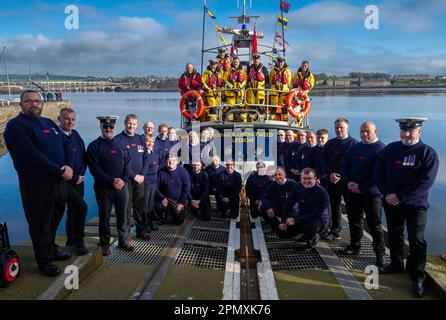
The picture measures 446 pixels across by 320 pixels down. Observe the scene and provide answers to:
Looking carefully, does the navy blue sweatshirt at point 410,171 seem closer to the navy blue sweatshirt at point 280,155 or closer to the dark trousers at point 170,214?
the dark trousers at point 170,214

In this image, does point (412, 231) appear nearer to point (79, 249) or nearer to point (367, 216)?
point (367, 216)

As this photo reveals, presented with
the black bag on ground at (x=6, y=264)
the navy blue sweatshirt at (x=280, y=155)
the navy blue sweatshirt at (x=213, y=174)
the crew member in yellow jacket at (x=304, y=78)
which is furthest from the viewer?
the crew member in yellow jacket at (x=304, y=78)

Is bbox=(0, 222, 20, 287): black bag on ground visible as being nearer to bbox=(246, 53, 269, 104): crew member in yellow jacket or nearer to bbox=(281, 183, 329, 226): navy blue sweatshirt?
bbox=(281, 183, 329, 226): navy blue sweatshirt

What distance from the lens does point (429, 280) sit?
3342mm

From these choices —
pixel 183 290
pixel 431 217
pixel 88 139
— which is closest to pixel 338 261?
pixel 183 290

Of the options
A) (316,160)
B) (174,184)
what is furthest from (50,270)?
(316,160)

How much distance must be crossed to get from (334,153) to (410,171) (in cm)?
154

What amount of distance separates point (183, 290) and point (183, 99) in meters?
5.96

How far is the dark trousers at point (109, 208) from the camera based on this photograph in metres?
4.17

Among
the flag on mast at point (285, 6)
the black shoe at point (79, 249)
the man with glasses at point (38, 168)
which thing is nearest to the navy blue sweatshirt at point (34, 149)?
the man with glasses at point (38, 168)

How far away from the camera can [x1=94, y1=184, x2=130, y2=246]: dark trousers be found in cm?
417

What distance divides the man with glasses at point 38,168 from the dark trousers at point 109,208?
2.72 ft
